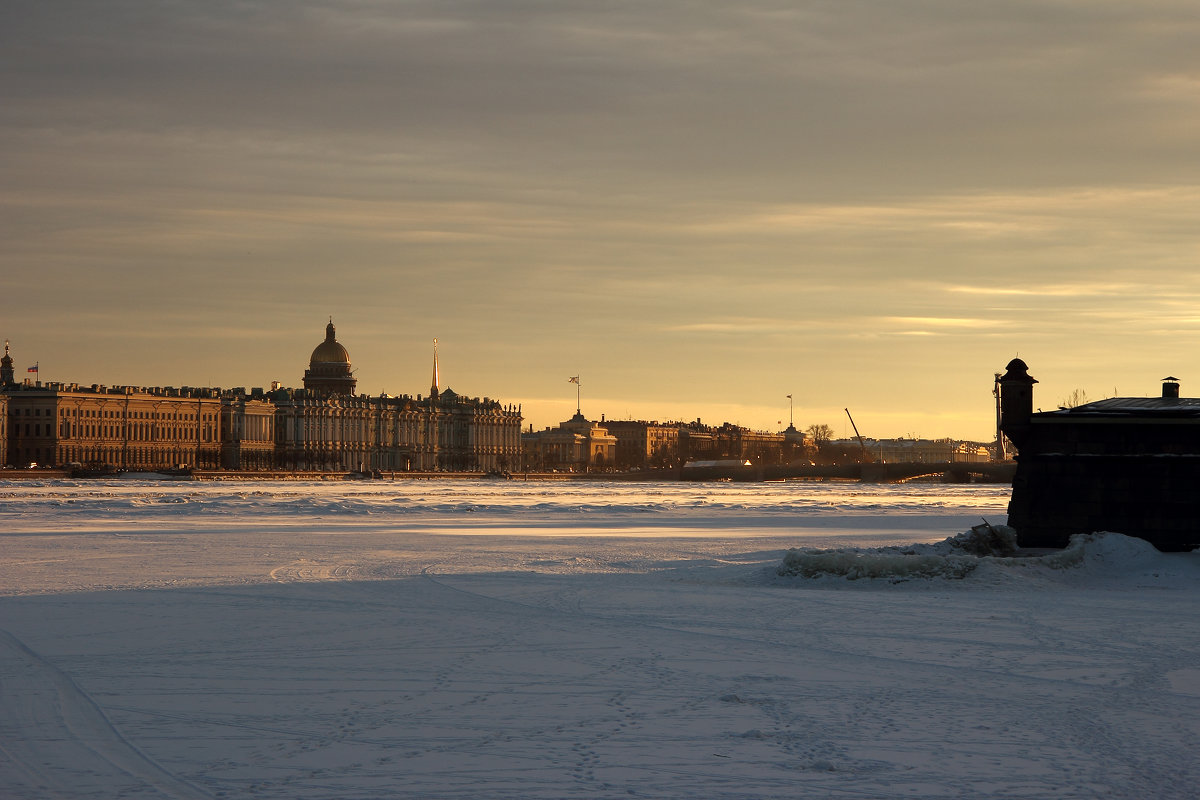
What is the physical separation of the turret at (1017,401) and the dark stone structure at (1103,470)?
20 mm

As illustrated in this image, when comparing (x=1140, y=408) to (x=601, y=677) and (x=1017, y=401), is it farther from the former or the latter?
(x=601, y=677)

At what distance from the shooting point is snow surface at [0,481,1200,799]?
10727mm

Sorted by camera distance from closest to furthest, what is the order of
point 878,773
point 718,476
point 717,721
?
point 878,773 → point 717,721 → point 718,476

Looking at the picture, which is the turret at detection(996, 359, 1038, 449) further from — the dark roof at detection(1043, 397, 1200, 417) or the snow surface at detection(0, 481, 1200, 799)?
the snow surface at detection(0, 481, 1200, 799)

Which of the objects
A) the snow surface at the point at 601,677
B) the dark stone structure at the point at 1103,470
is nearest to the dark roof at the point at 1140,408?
the dark stone structure at the point at 1103,470

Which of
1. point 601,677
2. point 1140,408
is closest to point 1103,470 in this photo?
point 1140,408

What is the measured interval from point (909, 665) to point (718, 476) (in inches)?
7269

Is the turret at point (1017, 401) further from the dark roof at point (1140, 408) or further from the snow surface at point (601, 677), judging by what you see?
the snow surface at point (601, 677)

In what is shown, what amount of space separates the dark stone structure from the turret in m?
0.02

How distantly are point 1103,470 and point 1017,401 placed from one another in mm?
2136

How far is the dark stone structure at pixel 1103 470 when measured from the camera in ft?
94.1

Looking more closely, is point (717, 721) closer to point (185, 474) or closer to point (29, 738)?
point (29, 738)

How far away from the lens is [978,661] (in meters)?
16.1

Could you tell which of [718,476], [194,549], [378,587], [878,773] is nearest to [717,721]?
[878,773]
